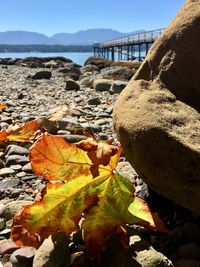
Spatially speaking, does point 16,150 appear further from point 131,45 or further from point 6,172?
point 131,45

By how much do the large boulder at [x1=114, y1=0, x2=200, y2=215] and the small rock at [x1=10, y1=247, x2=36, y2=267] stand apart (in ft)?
2.52

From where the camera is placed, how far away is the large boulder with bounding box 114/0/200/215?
Answer: 7.42 feet

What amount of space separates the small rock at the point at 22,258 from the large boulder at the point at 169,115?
0.77 metres

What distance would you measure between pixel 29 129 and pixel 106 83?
9.02 m

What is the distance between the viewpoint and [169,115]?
96.5 inches

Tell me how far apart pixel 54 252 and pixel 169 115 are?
977 mm

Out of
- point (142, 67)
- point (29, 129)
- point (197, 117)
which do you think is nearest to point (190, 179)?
point (197, 117)

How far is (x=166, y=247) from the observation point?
2.43m

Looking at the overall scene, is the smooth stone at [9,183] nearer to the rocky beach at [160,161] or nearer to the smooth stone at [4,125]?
the rocky beach at [160,161]

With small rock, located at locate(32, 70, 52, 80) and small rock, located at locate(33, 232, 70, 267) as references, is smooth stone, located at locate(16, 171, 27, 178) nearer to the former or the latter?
small rock, located at locate(33, 232, 70, 267)

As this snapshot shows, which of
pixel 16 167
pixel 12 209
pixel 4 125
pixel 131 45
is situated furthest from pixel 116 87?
pixel 131 45

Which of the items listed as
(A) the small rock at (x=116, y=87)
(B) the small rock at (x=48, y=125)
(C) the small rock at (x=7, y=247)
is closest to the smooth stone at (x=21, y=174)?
(B) the small rock at (x=48, y=125)

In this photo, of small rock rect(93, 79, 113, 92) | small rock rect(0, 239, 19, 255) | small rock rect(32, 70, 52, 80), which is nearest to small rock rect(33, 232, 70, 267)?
small rock rect(0, 239, 19, 255)

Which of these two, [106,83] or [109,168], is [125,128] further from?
[106,83]
